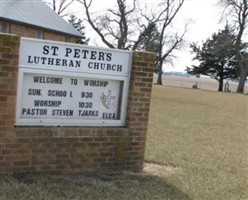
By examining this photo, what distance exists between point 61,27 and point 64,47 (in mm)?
28702

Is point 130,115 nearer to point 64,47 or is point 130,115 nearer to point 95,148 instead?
point 95,148

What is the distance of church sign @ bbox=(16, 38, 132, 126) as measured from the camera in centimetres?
532

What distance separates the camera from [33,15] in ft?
102

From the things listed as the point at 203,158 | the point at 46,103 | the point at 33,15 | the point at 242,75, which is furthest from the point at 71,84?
the point at 242,75

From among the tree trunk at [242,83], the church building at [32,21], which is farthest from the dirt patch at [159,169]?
the tree trunk at [242,83]

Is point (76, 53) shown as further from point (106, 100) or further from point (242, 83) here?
point (242, 83)

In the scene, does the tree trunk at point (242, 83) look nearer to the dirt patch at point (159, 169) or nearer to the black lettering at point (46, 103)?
the dirt patch at point (159, 169)

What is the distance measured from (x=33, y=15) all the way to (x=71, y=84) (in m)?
26.9

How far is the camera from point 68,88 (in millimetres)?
5637

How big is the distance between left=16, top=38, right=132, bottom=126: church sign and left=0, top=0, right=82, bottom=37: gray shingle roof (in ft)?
72.7

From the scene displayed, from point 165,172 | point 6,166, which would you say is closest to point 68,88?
point 6,166

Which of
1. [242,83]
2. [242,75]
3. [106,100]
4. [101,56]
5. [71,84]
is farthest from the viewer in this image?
[242,75]

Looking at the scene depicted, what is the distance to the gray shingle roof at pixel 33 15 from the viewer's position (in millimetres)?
28188

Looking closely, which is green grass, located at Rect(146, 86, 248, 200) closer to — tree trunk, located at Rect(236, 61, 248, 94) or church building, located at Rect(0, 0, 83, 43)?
church building, located at Rect(0, 0, 83, 43)
